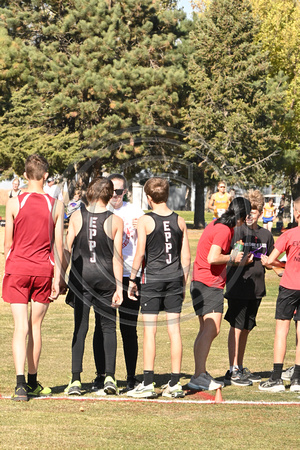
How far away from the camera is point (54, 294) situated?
21.9 feet

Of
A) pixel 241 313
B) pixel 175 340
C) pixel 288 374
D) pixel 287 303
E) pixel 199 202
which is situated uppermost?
pixel 199 202

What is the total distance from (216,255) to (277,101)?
36838 mm

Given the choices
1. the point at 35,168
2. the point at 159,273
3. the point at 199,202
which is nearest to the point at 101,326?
the point at 159,273

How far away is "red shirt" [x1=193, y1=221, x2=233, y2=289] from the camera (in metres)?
7.46

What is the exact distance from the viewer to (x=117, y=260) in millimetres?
6922

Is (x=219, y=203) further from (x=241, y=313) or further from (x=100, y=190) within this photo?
(x=100, y=190)

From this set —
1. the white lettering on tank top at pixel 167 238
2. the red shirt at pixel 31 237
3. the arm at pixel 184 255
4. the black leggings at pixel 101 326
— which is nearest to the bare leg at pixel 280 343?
the arm at pixel 184 255

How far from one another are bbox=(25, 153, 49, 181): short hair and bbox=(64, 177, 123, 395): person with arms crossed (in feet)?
1.94

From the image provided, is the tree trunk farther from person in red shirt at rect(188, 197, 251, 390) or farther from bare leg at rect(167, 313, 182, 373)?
bare leg at rect(167, 313, 182, 373)

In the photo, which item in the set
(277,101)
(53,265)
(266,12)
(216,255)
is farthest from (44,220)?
(266,12)

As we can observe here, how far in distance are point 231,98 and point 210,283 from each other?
114 ft

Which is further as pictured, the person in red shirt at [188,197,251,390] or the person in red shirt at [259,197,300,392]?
the person in red shirt at [259,197,300,392]

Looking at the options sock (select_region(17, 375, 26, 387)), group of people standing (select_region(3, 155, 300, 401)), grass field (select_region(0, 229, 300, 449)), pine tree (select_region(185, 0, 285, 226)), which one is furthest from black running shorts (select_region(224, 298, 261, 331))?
pine tree (select_region(185, 0, 285, 226))

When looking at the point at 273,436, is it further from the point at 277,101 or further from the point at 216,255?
the point at 277,101
